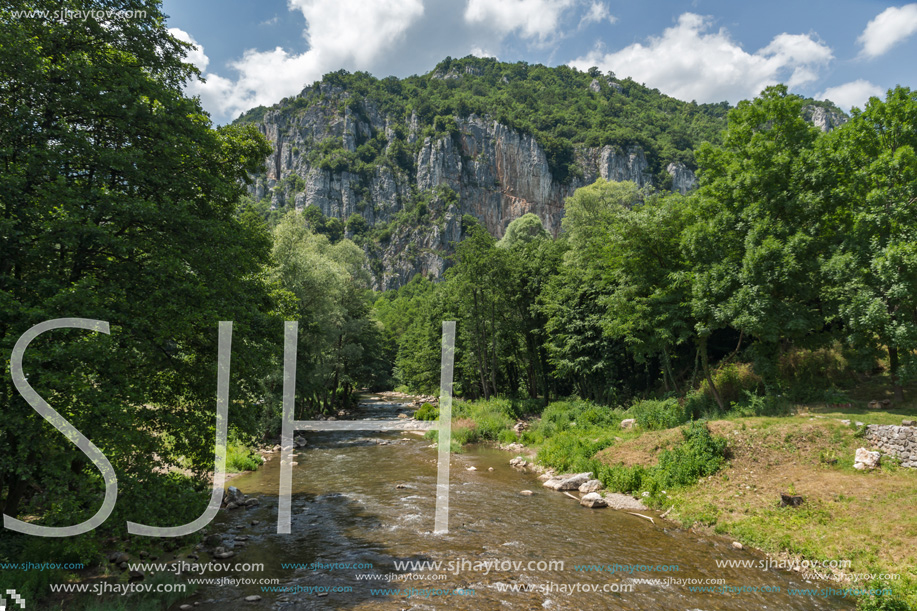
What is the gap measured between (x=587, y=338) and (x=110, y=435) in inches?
960

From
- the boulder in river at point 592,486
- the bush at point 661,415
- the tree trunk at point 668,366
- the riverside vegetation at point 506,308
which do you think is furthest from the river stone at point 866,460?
the tree trunk at point 668,366

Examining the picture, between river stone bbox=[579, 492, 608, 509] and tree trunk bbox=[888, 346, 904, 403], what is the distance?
1142 cm

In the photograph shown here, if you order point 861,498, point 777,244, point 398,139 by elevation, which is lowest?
point 861,498

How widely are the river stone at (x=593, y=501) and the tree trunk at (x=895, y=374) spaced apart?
11418 mm

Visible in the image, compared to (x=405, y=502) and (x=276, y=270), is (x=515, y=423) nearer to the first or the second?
(x=405, y=502)

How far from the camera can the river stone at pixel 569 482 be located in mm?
16328

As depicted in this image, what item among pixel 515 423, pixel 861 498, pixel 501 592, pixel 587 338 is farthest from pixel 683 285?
pixel 501 592

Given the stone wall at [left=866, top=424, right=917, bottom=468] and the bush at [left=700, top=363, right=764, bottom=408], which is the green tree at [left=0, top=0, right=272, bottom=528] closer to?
the stone wall at [left=866, top=424, right=917, bottom=468]

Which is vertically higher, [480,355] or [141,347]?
[141,347]

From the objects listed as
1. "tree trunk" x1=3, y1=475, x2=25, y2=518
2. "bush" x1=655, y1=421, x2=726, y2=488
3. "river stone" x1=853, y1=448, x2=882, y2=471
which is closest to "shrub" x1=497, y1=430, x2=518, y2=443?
"bush" x1=655, y1=421, x2=726, y2=488

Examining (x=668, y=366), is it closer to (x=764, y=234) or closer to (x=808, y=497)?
(x=764, y=234)

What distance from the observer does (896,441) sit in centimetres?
1247

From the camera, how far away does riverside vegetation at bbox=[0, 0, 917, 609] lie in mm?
7527

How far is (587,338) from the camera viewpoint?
27.4 metres
